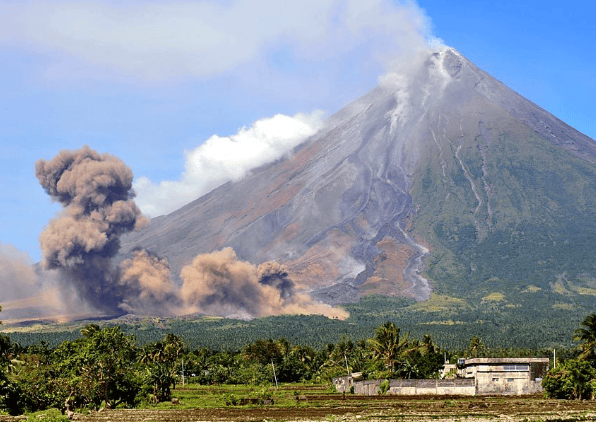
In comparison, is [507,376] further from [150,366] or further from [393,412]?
[150,366]

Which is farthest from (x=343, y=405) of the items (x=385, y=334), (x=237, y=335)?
(x=237, y=335)

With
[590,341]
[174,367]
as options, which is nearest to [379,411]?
[590,341]

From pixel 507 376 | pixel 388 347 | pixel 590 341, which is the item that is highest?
pixel 590 341

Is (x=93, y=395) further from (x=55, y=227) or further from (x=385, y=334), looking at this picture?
(x=55, y=227)

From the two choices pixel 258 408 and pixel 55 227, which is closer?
pixel 258 408

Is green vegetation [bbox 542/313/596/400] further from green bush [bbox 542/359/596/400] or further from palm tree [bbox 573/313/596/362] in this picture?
palm tree [bbox 573/313/596/362]

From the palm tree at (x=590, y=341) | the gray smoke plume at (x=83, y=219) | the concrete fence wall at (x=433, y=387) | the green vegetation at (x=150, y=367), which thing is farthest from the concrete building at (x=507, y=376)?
the gray smoke plume at (x=83, y=219)
